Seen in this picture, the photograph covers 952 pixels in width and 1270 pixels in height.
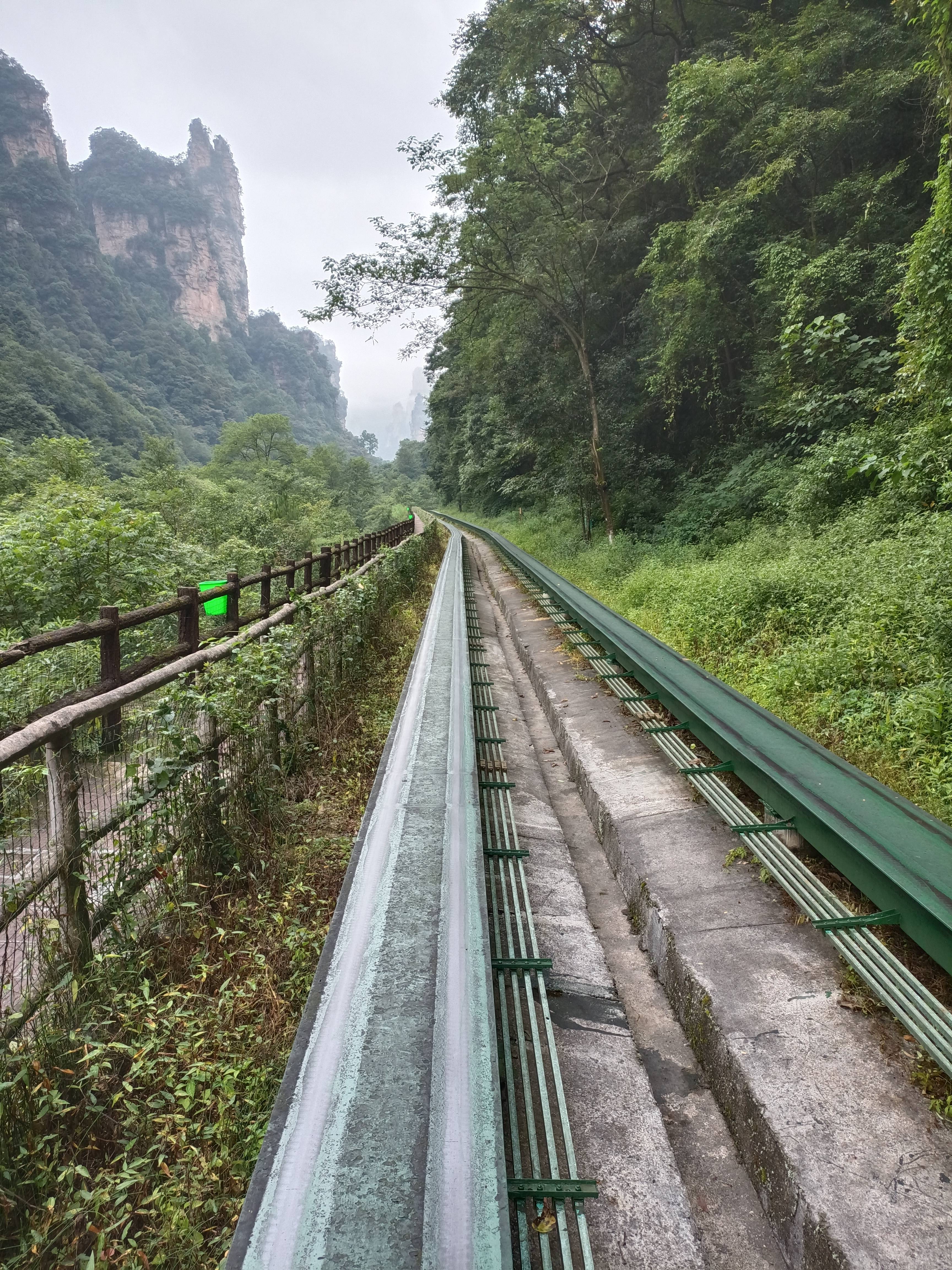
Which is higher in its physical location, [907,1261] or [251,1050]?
[907,1261]

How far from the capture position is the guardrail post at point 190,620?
545 centimetres

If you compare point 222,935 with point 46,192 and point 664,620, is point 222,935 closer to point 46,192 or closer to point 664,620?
point 664,620

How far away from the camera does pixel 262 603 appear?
7387 mm

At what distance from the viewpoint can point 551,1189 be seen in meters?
1.50

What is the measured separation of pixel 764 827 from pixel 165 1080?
7.64 feet

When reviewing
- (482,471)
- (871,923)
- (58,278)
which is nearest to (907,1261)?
(871,923)

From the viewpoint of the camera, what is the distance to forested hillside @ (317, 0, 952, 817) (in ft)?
18.1

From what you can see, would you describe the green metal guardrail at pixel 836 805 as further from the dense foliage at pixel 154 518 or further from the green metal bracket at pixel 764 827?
the dense foliage at pixel 154 518

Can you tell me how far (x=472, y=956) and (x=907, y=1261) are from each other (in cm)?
109

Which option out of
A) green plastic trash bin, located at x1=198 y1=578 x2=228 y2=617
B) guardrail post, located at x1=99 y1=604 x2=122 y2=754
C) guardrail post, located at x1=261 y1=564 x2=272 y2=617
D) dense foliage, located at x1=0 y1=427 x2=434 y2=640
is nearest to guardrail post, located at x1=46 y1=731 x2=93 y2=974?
guardrail post, located at x1=99 y1=604 x2=122 y2=754

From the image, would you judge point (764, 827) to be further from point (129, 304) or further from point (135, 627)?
point (129, 304)

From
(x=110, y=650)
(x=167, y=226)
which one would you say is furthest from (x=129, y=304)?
(x=110, y=650)

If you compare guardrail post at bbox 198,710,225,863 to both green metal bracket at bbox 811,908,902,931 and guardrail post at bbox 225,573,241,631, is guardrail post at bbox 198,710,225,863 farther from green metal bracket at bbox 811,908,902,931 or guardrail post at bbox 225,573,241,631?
guardrail post at bbox 225,573,241,631

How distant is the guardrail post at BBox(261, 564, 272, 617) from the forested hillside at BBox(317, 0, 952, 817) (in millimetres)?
4316
